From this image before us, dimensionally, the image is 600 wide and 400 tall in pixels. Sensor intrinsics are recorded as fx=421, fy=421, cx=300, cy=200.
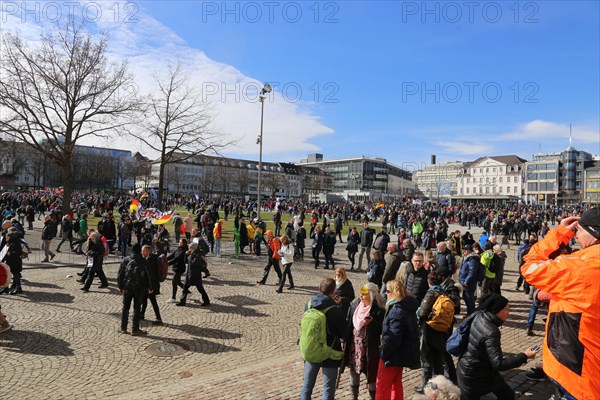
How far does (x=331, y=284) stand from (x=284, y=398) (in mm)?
1652

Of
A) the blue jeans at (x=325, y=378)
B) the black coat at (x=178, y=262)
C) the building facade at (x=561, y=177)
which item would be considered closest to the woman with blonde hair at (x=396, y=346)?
the blue jeans at (x=325, y=378)

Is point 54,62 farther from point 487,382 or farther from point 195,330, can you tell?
point 487,382

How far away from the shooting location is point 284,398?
5387 mm

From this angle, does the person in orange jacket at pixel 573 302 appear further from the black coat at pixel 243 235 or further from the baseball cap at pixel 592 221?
the black coat at pixel 243 235

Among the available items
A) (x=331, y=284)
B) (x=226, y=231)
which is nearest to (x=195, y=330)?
(x=331, y=284)

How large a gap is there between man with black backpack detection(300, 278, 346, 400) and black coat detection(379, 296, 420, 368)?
1.58 ft

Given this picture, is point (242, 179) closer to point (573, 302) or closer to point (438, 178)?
point (438, 178)

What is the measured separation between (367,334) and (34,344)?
6.07 m

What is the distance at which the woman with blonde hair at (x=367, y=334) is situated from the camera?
488 cm

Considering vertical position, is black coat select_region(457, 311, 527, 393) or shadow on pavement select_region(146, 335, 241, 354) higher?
black coat select_region(457, 311, 527, 393)

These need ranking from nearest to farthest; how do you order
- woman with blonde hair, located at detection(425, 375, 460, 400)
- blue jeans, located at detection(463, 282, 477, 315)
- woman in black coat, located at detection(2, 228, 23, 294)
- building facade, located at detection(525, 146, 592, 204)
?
woman with blonde hair, located at detection(425, 375, 460, 400), blue jeans, located at detection(463, 282, 477, 315), woman in black coat, located at detection(2, 228, 23, 294), building facade, located at detection(525, 146, 592, 204)

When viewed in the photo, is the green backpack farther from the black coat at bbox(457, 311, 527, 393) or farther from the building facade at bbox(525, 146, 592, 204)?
the building facade at bbox(525, 146, 592, 204)

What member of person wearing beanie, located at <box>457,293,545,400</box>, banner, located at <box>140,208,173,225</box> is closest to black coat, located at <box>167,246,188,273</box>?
banner, located at <box>140,208,173,225</box>

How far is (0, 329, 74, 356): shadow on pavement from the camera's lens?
711 centimetres
